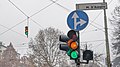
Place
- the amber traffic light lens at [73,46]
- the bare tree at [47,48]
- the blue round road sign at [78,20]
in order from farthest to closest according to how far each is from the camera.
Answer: the bare tree at [47,48]
the blue round road sign at [78,20]
the amber traffic light lens at [73,46]

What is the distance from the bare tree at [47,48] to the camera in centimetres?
4075

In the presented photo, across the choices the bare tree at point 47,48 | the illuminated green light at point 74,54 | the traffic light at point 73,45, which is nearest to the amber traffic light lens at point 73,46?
the traffic light at point 73,45

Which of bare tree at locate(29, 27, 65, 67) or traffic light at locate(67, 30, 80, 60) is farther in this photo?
bare tree at locate(29, 27, 65, 67)

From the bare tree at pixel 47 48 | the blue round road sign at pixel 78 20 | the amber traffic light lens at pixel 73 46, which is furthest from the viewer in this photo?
the bare tree at pixel 47 48

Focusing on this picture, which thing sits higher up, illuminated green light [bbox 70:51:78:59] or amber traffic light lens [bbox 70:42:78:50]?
amber traffic light lens [bbox 70:42:78:50]

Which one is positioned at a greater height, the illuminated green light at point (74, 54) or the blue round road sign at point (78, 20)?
the blue round road sign at point (78, 20)

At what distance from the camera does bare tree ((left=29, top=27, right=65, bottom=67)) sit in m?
40.8

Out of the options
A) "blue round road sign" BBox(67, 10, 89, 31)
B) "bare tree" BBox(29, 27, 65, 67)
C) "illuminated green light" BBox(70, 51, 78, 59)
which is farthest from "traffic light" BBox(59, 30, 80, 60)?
"bare tree" BBox(29, 27, 65, 67)

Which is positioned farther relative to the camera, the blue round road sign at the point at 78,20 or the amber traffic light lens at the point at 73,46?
the blue round road sign at the point at 78,20

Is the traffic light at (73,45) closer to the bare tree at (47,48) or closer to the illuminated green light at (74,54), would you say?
the illuminated green light at (74,54)

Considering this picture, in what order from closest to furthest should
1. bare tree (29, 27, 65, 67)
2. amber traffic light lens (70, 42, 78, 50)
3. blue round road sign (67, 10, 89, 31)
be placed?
1. amber traffic light lens (70, 42, 78, 50)
2. blue round road sign (67, 10, 89, 31)
3. bare tree (29, 27, 65, 67)

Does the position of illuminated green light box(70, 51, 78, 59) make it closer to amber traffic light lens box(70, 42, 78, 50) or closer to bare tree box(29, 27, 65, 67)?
amber traffic light lens box(70, 42, 78, 50)

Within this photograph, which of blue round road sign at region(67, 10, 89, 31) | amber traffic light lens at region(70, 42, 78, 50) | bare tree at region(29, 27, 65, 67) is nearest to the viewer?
amber traffic light lens at region(70, 42, 78, 50)

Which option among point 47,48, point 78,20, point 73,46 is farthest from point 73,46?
point 47,48
